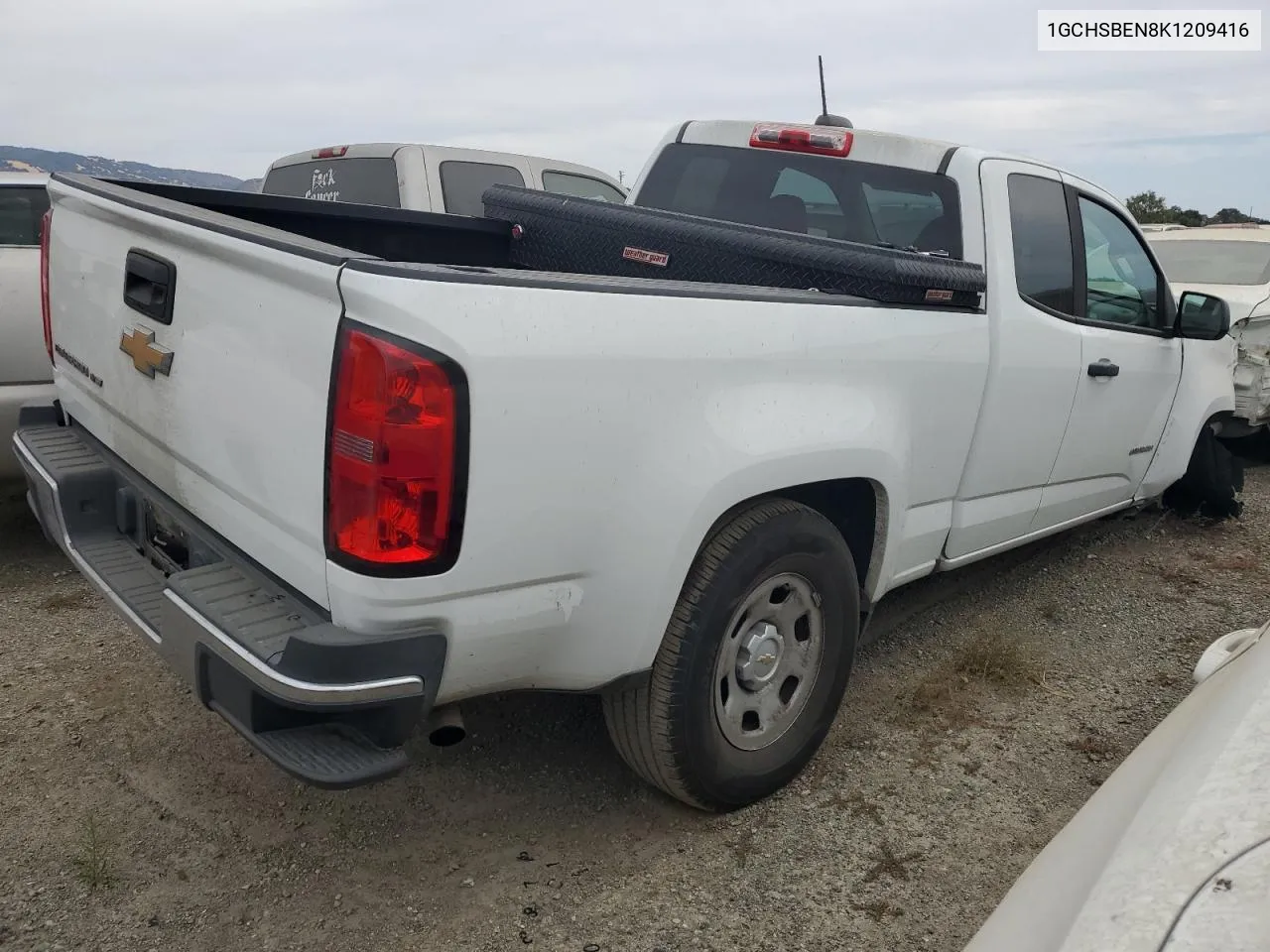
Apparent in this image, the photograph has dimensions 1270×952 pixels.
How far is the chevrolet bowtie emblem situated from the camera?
2.44 metres

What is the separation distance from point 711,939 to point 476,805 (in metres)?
0.80

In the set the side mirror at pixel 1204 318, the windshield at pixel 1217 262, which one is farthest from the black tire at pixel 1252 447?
the side mirror at pixel 1204 318

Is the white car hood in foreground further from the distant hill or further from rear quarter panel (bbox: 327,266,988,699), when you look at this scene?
the distant hill

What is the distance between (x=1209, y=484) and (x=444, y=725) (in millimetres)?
4816

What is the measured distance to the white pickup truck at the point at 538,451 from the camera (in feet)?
6.47

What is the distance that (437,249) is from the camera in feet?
12.7

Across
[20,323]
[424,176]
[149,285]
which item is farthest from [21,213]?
[424,176]

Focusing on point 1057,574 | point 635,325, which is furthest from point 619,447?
point 1057,574

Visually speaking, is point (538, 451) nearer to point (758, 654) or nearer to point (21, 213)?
point (758, 654)

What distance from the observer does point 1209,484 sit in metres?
5.60

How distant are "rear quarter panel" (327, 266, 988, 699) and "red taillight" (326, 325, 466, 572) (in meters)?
0.04

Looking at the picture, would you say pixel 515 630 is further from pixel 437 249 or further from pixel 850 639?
pixel 437 249

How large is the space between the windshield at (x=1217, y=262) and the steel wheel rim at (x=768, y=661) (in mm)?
5635

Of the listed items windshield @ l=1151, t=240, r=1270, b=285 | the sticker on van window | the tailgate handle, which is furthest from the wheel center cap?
windshield @ l=1151, t=240, r=1270, b=285
